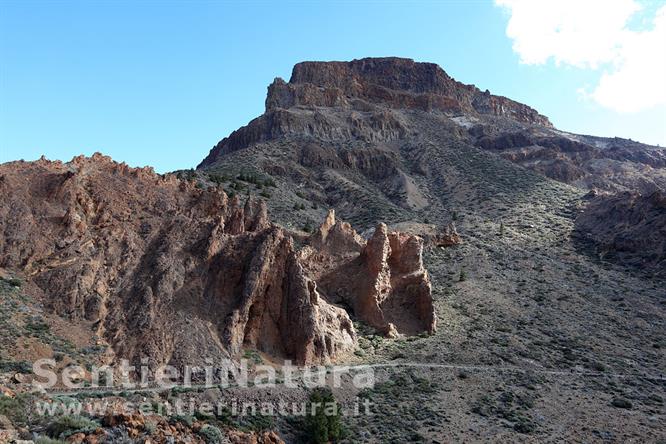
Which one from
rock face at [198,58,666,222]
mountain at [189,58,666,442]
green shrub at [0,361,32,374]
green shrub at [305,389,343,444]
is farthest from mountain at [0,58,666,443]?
rock face at [198,58,666,222]

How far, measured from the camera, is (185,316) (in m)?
23.5

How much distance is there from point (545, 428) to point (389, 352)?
8.83m

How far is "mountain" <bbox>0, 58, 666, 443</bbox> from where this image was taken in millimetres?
20984

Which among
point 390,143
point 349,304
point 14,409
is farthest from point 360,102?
point 14,409

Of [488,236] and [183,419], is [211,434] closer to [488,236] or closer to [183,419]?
[183,419]

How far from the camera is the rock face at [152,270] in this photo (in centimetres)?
2253

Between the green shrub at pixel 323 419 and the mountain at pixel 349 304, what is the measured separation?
0.44 meters

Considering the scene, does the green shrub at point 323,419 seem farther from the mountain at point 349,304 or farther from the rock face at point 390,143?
the rock face at point 390,143

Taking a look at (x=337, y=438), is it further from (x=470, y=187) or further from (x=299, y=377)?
(x=470, y=187)

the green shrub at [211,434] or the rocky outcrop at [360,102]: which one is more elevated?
the rocky outcrop at [360,102]

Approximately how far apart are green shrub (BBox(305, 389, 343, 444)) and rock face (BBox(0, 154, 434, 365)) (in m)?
3.60

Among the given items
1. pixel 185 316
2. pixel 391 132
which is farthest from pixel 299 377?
pixel 391 132

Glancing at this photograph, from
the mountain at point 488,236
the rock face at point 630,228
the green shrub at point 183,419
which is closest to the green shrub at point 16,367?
the green shrub at point 183,419

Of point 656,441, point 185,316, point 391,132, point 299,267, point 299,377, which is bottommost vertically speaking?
point 656,441
